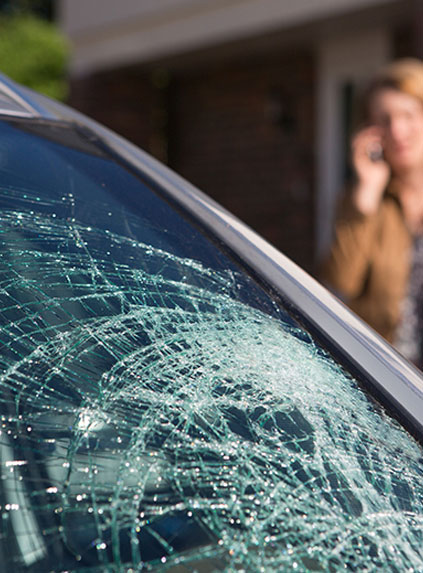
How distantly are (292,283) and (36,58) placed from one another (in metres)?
8.54

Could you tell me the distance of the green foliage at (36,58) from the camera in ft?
29.9

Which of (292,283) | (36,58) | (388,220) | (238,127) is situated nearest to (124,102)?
(36,58)

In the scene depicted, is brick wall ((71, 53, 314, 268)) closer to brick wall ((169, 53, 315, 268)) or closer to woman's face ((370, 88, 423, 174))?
brick wall ((169, 53, 315, 268))

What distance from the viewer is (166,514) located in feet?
2.87

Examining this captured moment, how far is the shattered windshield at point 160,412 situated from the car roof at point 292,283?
0.08 feet

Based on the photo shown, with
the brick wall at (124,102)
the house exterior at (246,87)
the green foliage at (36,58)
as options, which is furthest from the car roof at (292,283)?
the brick wall at (124,102)

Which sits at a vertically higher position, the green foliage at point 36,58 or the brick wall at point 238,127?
the green foliage at point 36,58

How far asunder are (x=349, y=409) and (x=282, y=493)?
0.62 feet

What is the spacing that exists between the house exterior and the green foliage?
189 mm

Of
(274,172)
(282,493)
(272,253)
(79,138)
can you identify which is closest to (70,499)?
(282,493)

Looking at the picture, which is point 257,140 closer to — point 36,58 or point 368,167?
point 36,58

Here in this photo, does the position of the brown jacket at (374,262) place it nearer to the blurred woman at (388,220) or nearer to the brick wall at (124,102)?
the blurred woman at (388,220)

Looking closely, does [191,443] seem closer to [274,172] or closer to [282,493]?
[282,493]

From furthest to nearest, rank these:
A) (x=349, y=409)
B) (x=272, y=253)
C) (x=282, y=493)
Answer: (x=272, y=253) → (x=349, y=409) → (x=282, y=493)
